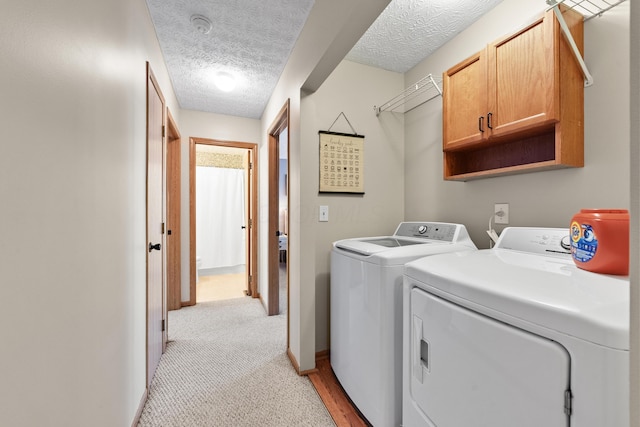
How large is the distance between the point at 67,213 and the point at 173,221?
7.52ft

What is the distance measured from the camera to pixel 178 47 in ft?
6.40

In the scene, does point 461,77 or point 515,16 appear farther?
point 461,77

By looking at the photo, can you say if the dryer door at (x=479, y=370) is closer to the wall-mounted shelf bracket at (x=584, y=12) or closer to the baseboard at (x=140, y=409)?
the wall-mounted shelf bracket at (x=584, y=12)

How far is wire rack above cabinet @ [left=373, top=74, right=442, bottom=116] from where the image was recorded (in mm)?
2043

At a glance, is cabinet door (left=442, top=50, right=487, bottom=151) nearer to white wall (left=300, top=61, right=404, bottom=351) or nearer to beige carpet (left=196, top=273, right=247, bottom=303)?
white wall (left=300, top=61, right=404, bottom=351)

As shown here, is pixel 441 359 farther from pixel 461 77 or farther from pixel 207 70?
pixel 207 70

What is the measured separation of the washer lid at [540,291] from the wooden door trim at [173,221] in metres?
2.69

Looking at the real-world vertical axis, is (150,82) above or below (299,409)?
above

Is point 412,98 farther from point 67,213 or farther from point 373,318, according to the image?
point 67,213

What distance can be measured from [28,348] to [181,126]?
113 inches

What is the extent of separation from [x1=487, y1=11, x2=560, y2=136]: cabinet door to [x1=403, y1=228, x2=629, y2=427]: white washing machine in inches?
22.6

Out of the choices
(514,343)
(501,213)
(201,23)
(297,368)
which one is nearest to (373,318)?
(514,343)

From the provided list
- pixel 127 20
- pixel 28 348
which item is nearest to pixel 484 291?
pixel 28 348

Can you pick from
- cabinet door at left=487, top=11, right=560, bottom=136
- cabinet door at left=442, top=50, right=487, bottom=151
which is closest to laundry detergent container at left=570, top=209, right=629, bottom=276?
cabinet door at left=487, top=11, right=560, bottom=136
